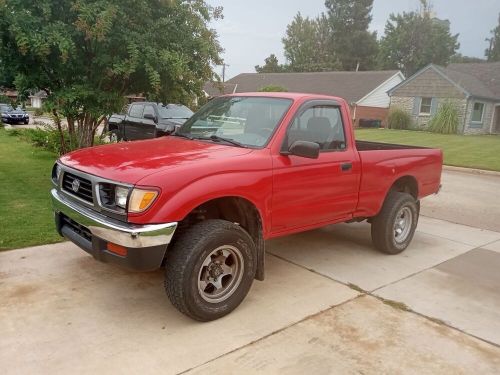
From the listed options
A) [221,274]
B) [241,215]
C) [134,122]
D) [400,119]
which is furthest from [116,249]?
[400,119]

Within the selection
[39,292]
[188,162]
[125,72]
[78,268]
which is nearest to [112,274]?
[78,268]

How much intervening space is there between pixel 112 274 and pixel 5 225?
2.14 meters

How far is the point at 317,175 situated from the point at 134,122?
37.6ft

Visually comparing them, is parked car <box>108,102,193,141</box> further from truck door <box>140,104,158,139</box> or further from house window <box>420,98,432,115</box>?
house window <box>420,98,432,115</box>

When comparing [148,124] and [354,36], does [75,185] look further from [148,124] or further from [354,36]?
[354,36]

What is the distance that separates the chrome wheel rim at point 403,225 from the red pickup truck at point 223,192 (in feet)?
0.83

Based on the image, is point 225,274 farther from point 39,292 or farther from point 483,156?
point 483,156

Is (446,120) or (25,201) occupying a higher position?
(446,120)

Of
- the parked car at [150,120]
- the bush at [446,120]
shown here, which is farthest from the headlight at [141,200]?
the bush at [446,120]

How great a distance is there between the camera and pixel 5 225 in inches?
230

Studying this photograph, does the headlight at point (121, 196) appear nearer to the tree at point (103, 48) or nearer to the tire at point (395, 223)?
the tire at point (395, 223)

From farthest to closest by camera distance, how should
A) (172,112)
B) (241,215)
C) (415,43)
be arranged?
(415,43) → (172,112) → (241,215)

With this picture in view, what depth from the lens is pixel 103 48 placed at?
7.37 metres

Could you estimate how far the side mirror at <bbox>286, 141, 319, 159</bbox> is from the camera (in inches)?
162
